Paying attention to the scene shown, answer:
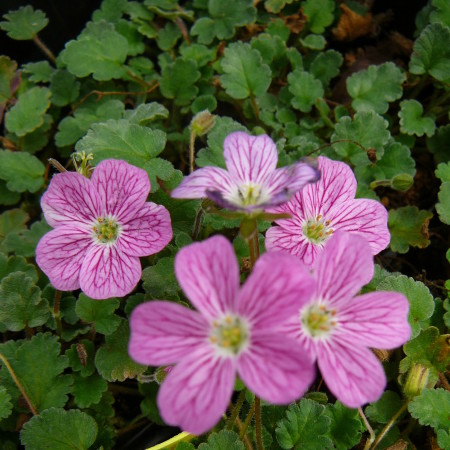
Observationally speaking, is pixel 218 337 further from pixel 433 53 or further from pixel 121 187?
pixel 433 53

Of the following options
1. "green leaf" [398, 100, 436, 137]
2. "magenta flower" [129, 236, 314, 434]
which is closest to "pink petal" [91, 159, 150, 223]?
"magenta flower" [129, 236, 314, 434]

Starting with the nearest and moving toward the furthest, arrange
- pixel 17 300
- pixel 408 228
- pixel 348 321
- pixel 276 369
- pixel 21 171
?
pixel 276 369 → pixel 348 321 → pixel 17 300 → pixel 408 228 → pixel 21 171

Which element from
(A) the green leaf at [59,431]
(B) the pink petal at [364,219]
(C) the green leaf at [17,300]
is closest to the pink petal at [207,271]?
(B) the pink petal at [364,219]

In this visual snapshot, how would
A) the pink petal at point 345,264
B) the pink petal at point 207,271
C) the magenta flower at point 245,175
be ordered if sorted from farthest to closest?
the magenta flower at point 245,175
the pink petal at point 345,264
the pink petal at point 207,271

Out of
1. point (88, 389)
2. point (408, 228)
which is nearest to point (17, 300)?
point (88, 389)

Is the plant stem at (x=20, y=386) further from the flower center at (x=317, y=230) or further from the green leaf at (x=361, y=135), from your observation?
the green leaf at (x=361, y=135)

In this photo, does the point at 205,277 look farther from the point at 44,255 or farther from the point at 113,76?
the point at 113,76

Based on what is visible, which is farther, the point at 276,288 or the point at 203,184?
the point at 203,184
